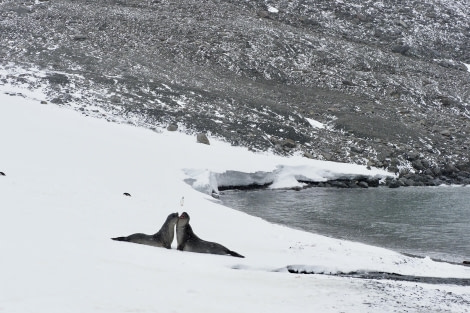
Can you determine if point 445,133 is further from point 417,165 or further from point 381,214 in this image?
point 381,214

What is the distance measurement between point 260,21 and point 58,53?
23.0 metres

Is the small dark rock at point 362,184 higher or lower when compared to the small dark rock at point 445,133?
lower

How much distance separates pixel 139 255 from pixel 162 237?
5.42 feet

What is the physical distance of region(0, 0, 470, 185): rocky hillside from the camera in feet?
116

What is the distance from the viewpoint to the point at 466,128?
43094 millimetres

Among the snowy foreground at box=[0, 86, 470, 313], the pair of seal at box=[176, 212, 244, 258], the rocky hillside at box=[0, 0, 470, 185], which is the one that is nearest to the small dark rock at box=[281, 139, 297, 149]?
the rocky hillside at box=[0, 0, 470, 185]

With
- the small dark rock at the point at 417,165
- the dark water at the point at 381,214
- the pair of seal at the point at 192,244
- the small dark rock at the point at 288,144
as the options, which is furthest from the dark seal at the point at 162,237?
the small dark rock at the point at 417,165

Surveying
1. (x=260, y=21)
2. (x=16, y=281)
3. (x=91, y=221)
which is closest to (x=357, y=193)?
(x=91, y=221)

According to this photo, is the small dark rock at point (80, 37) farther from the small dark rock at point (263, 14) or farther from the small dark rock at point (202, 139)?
the small dark rock at point (202, 139)

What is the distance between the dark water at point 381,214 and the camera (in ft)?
58.3

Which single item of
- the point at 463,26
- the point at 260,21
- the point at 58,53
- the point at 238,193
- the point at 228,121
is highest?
the point at 463,26

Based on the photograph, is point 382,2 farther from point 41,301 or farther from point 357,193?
point 41,301

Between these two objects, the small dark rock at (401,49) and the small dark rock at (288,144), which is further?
the small dark rock at (401,49)

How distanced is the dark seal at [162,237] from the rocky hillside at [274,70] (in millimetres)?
21924
